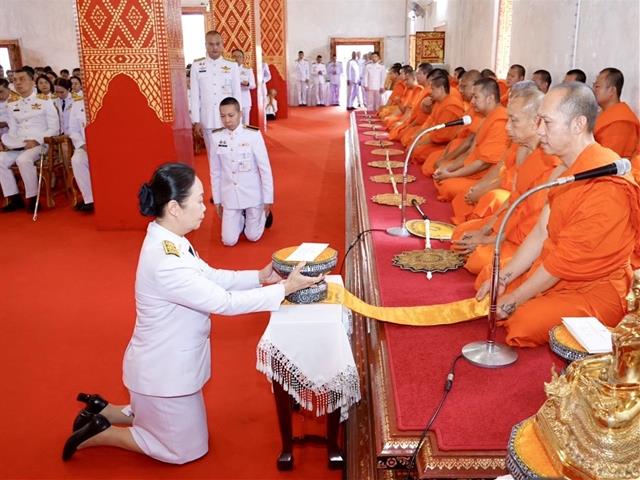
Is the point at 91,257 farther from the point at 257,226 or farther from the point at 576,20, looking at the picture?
the point at 576,20


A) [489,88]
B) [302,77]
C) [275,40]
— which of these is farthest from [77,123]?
[302,77]

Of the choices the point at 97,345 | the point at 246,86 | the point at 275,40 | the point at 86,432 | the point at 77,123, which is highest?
the point at 275,40

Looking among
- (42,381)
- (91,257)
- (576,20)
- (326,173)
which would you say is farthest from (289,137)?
(42,381)

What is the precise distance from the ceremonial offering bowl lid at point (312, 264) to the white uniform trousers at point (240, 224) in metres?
2.83

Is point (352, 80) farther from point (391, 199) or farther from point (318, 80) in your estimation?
point (391, 199)

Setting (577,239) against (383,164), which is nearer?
(577,239)

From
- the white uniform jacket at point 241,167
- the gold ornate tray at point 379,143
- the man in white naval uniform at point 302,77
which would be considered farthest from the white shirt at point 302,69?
the white uniform jacket at point 241,167

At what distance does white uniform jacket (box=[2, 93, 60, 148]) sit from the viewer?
686 cm

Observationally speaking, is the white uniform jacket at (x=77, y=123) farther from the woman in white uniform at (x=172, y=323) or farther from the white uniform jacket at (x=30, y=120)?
the woman in white uniform at (x=172, y=323)

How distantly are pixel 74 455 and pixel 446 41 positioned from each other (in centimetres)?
1381

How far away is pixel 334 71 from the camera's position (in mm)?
19250

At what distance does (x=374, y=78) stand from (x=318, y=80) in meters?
2.37

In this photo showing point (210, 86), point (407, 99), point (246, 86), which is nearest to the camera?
point (210, 86)

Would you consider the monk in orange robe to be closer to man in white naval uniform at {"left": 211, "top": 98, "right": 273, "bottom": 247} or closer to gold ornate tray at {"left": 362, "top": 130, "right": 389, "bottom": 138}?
man in white naval uniform at {"left": 211, "top": 98, "right": 273, "bottom": 247}
